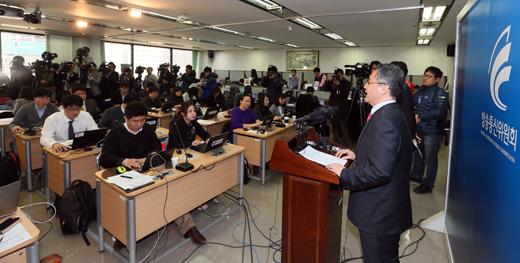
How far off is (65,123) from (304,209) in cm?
304

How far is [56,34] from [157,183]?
359 inches

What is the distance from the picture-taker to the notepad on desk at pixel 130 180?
2110 millimetres

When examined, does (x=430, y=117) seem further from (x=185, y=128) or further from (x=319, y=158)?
(x=185, y=128)

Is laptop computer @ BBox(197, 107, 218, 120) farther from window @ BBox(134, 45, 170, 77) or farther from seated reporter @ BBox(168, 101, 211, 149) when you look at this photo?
window @ BBox(134, 45, 170, 77)

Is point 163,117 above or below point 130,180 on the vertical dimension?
above

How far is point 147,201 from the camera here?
227 centimetres

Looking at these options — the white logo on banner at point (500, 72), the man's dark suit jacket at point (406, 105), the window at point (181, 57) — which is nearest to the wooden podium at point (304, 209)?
the white logo on banner at point (500, 72)

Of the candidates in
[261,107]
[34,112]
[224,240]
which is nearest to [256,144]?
[261,107]

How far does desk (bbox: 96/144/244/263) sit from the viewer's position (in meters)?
2.17

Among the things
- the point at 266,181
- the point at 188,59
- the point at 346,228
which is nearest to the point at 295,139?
the point at 346,228

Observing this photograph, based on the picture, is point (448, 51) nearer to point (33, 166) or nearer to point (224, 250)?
point (224, 250)

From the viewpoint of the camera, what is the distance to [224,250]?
2.59 meters

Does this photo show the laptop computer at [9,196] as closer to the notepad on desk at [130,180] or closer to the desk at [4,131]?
the notepad on desk at [130,180]

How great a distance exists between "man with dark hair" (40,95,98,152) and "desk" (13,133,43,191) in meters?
0.45
